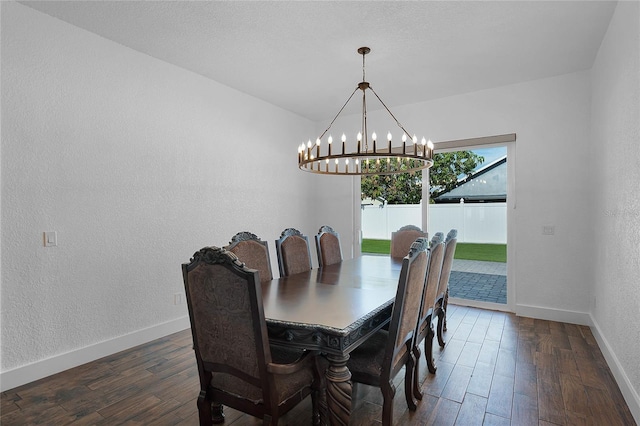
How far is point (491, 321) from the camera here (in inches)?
148

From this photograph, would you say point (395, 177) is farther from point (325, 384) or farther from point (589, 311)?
point (325, 384)

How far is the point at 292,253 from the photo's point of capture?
3.10 metres

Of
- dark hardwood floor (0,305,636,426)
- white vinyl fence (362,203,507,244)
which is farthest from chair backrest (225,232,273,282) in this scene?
white vinyl fence (362,203,507,244)

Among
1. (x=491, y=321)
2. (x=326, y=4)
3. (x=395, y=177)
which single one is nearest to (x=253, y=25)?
(x=326, y=4)

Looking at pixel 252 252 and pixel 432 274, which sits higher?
pixel 252 252

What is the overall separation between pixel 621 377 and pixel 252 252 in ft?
8.87

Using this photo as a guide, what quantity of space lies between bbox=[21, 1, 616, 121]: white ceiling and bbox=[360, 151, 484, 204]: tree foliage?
966mm

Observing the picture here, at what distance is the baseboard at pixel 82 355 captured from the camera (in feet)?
7.91

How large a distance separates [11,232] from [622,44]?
453 cm

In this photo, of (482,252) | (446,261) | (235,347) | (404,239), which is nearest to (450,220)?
(482,252)

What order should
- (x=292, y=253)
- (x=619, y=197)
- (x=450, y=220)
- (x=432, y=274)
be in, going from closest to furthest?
(x=432, y=274)
(x=619, y=197)
(x=292, y=253)
(x=450, y=220)

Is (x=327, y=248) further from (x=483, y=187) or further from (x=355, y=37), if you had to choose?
(x=483, y=187)

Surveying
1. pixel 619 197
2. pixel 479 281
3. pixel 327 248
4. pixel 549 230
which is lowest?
pixel 479 281

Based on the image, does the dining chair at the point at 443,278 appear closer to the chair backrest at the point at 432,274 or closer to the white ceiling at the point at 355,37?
the chair backrest at the point at 432,274
